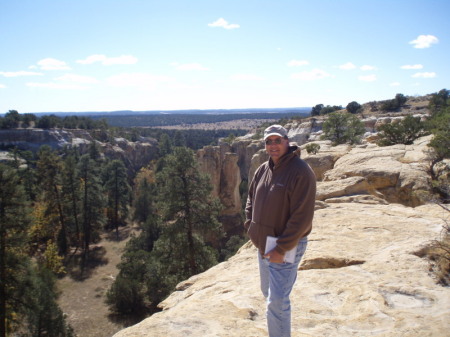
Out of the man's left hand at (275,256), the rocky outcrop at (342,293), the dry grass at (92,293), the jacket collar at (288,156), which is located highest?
the jacket collar at (288,156)

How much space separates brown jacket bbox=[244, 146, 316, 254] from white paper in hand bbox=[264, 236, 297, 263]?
0.07m

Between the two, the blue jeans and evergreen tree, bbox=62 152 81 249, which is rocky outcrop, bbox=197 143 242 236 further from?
the blue jeans

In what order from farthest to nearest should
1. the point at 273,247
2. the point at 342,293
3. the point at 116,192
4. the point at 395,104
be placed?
1. the point at 395,104
2. the point at 116,192
3. the point at 342,293
4. the point at 273,247

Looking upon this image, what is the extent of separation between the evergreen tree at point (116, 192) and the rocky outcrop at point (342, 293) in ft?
104

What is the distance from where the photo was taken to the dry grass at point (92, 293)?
18094mm

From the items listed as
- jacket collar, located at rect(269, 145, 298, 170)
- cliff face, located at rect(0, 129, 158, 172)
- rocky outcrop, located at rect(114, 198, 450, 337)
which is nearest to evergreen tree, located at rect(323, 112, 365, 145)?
rocky outcrop, located at rect(114, 198, 450, 337)

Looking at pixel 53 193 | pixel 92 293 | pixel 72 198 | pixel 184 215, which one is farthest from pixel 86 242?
pixel 184 215

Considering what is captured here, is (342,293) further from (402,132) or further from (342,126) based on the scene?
(342,126)

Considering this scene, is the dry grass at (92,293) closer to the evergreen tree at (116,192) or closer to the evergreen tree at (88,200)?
the evergreen tree at (88,200)

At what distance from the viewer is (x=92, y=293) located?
74.5ft

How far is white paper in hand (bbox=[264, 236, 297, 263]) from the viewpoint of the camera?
3.32 m

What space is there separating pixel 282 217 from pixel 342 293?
2050mm

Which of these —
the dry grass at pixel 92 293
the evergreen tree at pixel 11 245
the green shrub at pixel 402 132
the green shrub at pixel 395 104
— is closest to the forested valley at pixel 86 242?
the evergreen tree at pixel 11 245

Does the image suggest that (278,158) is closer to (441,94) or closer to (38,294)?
(38,294)
